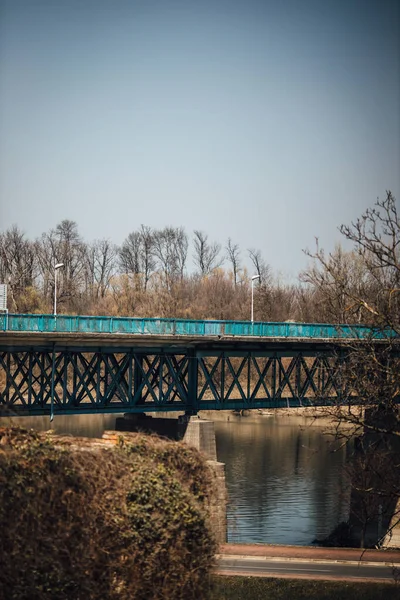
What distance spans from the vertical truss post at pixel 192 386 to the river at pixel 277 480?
199 inches

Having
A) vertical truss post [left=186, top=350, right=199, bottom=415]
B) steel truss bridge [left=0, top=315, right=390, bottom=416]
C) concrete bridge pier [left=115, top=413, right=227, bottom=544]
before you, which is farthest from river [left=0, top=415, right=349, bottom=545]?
vertical truss post [left=186, top=350, right=199, bottom=415]

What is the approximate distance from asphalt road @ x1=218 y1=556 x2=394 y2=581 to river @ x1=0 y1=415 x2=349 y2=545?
13.6 ft

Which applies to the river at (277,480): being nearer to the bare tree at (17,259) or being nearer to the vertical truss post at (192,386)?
the vertical truss post at (192,386)

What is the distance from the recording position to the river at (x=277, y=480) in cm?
4691

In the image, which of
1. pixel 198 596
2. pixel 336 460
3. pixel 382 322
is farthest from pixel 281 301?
pixel 198 596

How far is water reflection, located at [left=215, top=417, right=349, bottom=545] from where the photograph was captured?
153 ft

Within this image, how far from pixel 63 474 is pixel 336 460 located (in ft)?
167

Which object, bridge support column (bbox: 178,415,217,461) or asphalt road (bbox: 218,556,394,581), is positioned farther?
bridge support column (bbox: 178,415,217,461)

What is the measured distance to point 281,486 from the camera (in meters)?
56.8

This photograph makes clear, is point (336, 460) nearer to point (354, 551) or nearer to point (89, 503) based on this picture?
point (354, 551)

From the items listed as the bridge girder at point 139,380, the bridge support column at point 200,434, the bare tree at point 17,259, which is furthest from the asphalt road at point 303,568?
the bare tree at point 17,259

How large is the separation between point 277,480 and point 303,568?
2447 centimetres

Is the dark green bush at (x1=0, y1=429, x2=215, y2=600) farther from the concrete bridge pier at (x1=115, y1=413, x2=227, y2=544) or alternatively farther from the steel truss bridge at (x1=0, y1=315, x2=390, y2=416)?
the concrete bridge pier at (x1=115, y1=413, x2=227, y2=544)

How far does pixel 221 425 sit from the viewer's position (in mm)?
87062
